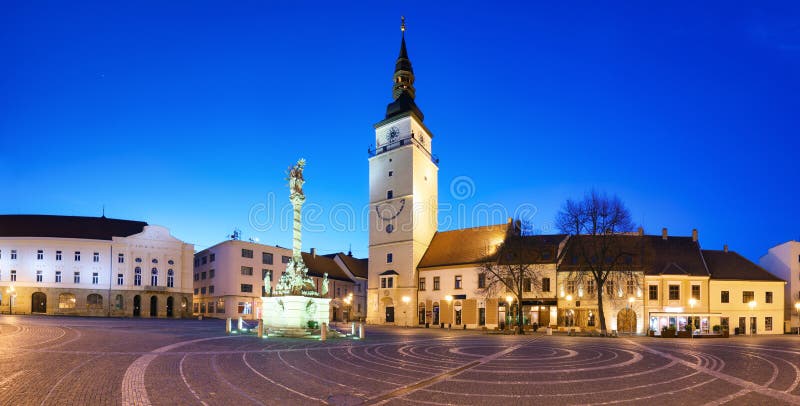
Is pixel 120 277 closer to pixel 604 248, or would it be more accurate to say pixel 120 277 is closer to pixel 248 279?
pixel 248 279

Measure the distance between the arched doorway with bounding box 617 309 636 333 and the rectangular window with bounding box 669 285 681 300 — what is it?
4.21 m

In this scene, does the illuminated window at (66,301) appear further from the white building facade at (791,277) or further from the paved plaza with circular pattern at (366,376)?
the white building facade at (791,277)

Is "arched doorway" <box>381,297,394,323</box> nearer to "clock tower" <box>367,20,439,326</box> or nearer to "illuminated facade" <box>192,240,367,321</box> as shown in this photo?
"clock tower" <box>367,20,439,326</box>

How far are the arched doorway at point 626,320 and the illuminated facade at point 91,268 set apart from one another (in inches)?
2332

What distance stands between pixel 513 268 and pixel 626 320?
12.9m

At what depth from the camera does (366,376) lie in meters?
17.6

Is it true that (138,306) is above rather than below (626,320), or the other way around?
below

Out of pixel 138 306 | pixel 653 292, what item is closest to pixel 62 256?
pixel 138 306

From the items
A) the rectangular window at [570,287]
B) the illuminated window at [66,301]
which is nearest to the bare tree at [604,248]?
the rectangular window at [570,287]

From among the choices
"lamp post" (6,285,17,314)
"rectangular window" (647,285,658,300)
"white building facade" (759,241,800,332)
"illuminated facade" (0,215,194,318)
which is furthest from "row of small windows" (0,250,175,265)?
"white building facade" (759,241,800,332)

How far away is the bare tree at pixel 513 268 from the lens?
176 feet

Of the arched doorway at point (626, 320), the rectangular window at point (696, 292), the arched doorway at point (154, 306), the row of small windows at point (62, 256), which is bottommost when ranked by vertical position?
the arched doorway at point (154, 306)

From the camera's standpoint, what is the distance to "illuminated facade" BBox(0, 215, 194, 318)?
6756 centimetres

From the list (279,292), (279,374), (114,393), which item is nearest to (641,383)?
(279,374)
